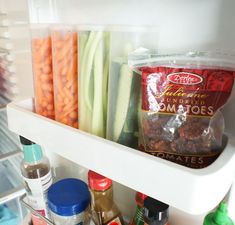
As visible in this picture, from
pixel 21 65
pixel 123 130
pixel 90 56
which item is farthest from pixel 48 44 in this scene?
pixel 21 65

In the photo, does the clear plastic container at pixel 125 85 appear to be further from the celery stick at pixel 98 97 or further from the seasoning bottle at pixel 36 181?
the seasoning bottle at pixel 36 181

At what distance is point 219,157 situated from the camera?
322 mm

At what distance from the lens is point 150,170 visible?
12.1 inches

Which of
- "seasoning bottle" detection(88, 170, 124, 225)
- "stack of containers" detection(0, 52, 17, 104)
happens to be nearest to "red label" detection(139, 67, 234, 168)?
"seasoning bottle" detection(88, 170, 124, 225)

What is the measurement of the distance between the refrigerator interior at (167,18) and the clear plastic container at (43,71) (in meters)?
0.09

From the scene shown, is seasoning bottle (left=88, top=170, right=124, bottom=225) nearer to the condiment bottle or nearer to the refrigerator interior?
the refrigerator interior

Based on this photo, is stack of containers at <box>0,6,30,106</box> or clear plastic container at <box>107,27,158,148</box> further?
stack of containers at <box>0,6,30,106</box>

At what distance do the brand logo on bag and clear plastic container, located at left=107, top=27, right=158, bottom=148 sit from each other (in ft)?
0.20

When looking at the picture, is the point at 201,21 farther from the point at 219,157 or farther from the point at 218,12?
the point at 219,157

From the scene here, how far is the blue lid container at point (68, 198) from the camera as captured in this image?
48cm

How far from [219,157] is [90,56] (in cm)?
24

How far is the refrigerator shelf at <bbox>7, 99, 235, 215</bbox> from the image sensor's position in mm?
282

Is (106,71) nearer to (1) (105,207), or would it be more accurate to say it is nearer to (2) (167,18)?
(2) (167,18)

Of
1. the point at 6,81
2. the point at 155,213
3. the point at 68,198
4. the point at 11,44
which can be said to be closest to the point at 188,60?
the point at 155,213
